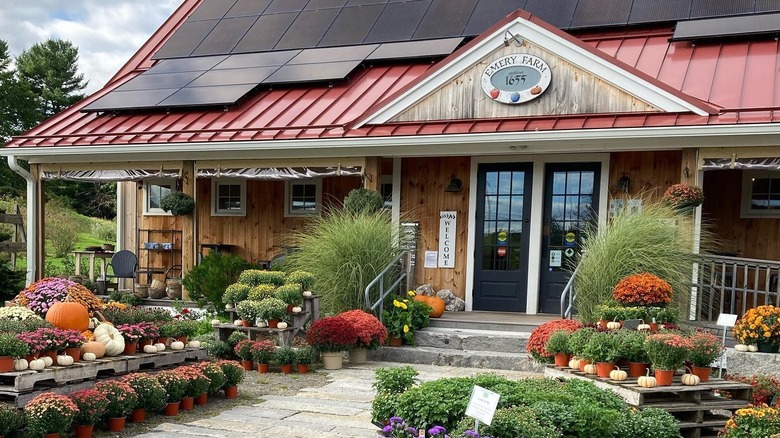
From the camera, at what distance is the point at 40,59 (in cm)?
4469

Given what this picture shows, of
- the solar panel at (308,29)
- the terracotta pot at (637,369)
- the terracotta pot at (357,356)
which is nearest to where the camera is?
the terracotta pot at (637,369)

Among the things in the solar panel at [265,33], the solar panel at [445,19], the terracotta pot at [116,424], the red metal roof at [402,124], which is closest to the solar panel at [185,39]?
the solar panel at [265,33]

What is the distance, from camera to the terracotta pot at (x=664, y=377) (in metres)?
5.88

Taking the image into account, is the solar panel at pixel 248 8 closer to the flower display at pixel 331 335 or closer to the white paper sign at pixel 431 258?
the white paper sign at pixel 431 258

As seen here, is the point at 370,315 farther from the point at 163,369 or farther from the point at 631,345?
the point at 631,345

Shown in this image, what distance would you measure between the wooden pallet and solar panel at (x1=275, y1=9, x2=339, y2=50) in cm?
1032

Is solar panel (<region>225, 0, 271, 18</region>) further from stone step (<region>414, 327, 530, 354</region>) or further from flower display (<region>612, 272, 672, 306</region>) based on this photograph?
flower display (<region>612, 272, 672, 306</region>)

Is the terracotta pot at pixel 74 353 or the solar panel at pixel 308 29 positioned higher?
the solar panel at pixel 308 29

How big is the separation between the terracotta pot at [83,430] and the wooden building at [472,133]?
6353 mm

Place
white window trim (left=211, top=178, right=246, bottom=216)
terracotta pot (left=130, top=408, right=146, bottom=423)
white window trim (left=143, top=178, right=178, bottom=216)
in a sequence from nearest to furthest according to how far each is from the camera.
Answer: terracotta pot (left=130, top=408, right=146, bottom=423)
white window trim (left=211, top=178, right=246, bottom=216)
white window trim (left=143, top=178, right=178, bottom=216)

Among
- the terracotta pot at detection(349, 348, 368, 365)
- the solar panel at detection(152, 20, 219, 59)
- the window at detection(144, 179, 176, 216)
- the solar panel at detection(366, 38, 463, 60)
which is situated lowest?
the terracotta pot at detection(349, 348, 368, 365)

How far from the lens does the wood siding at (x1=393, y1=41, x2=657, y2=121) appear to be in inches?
400

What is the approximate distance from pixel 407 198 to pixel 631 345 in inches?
249

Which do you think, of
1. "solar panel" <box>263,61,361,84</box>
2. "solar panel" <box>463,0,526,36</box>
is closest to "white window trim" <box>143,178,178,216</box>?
"solar panel" <box>263,61,361,84</box>
